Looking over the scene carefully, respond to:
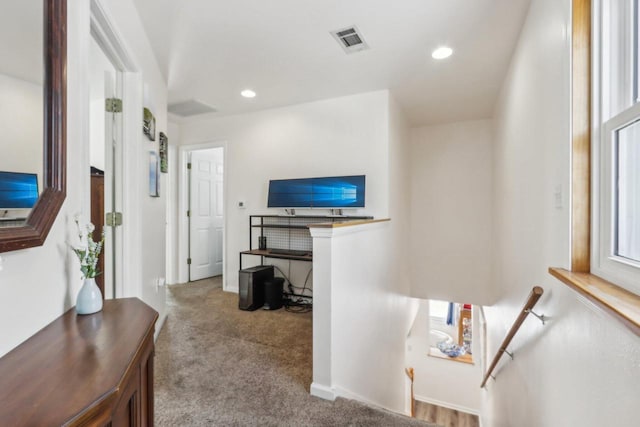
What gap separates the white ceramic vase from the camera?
42.1 inches

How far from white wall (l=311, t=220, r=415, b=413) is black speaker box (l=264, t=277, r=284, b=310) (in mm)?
1199

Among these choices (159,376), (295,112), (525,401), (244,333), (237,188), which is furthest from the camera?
(237,188)

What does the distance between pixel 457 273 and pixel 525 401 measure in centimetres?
305

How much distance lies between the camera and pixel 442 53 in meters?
2.68

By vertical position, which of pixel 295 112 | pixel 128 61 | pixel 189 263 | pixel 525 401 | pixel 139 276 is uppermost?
pixel 295 112

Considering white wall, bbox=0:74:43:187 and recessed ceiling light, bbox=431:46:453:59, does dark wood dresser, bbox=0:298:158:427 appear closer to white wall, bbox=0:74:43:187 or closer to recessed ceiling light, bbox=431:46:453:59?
white wall, bbox=0:74:43:187

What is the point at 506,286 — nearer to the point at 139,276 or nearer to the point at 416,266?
the point at 416,266

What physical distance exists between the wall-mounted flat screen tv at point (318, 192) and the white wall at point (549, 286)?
1.55 m

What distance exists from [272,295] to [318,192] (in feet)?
4.47

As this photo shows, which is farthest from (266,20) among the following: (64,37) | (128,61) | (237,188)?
(237,188)

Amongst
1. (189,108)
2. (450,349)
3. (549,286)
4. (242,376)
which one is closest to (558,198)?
(549,286)

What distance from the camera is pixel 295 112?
394 centimetres

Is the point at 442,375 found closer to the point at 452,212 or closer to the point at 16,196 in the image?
the point at 452,212

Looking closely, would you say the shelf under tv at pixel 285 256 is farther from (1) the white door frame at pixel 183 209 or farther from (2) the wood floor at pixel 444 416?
(2) the wood floor at pixel 444 416
